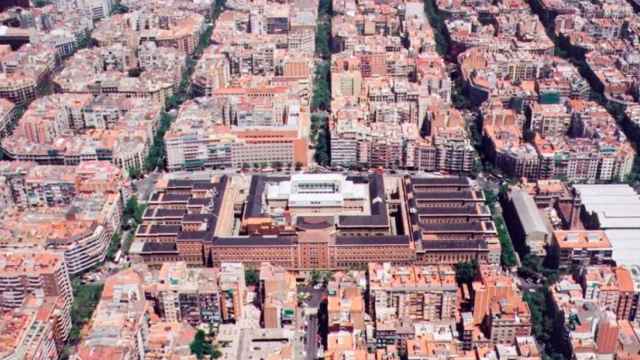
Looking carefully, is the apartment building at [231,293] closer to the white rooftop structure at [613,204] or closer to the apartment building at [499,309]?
the apartment building at [499,309]

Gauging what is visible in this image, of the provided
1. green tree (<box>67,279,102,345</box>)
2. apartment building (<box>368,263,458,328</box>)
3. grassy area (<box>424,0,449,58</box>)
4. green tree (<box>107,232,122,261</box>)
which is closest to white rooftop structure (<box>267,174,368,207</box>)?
apartment building (<box>368,263,458,328</box>)

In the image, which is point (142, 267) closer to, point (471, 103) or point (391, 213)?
point (391, 213)

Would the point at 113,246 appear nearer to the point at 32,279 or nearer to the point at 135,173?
the point at 32,279

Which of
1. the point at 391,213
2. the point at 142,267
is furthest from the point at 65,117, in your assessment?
the point at 391,213

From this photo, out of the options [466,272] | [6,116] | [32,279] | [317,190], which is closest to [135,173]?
[317,190]

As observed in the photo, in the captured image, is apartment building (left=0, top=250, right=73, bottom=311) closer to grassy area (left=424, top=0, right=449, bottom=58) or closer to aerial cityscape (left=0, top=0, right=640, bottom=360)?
aerial cityscape (left=0, top=0, right=640, bottom=360)

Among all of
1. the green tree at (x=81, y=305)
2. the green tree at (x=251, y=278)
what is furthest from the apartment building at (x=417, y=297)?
the green tree at (x=81, y=305)
